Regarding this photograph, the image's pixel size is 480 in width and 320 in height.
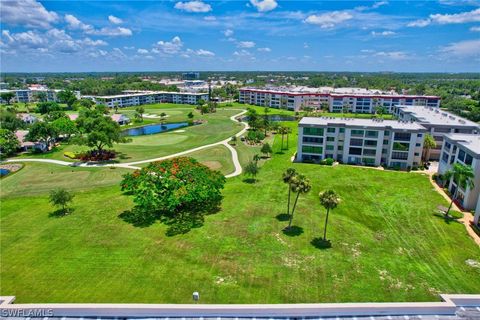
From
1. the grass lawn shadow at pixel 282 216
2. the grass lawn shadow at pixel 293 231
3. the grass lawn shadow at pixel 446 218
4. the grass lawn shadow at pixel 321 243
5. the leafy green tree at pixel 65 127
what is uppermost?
the leafy green tree at pixel 65 127

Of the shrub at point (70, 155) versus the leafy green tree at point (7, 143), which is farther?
the leafy green tree at point (7, 143)

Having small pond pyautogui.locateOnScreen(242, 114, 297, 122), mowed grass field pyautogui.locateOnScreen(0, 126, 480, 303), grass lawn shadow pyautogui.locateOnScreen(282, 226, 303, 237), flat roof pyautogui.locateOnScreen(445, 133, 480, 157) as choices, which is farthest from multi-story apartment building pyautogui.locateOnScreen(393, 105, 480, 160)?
small pond pyautogui.locateOnScreen(242, 114, 297, 122)

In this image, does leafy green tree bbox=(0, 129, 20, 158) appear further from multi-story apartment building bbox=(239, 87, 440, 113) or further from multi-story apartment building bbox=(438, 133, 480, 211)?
multi-story apartment building bbox=(239, 87, 440, 113)

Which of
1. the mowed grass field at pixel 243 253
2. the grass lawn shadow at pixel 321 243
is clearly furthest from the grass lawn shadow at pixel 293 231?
the grass lawn shadow at pixel 321 243

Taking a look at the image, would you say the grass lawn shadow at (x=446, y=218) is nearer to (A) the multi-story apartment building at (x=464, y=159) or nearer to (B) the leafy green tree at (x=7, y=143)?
(A) the multi-story apartment building at (x=464, y=159)

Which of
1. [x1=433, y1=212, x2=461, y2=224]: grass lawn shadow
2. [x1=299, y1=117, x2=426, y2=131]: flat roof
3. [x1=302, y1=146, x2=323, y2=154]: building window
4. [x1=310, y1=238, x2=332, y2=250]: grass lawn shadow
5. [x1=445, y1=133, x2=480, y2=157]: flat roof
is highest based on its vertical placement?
[x1=299, y1=117, x2=426, y2=131]: flat roof

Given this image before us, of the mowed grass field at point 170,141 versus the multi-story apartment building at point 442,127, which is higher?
the multi-story apartment building at point 442,127

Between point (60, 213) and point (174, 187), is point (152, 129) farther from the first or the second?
point (174, 187)
